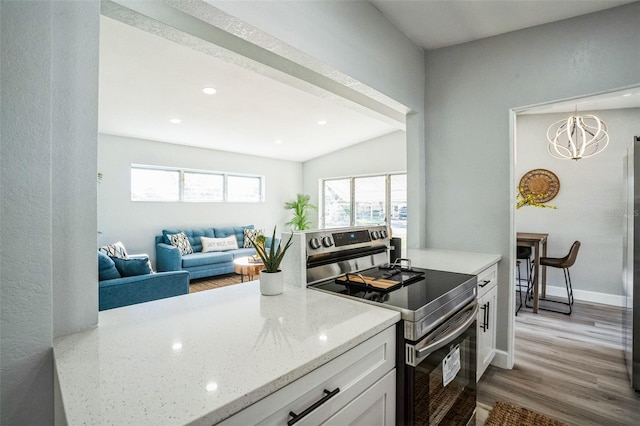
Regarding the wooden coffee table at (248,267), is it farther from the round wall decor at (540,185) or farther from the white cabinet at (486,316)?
the round wall decor at (540,185)

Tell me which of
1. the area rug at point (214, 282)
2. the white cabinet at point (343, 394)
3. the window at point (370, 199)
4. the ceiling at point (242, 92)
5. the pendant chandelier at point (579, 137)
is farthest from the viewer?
the window at point (370, 199)

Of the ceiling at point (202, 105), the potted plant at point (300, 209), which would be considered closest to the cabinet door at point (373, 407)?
the ceiling at point (202, 105)

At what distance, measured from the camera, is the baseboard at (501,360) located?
2.42m

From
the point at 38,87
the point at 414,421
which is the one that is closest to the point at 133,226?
the point at 38,87

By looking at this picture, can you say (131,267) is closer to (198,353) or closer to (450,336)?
(198,353)

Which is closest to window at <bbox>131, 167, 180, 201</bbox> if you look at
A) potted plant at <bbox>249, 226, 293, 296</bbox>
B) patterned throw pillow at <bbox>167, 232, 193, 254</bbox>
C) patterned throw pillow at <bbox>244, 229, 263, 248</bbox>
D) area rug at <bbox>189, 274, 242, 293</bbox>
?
patterned throw pillow at <bbox>167, 232, 193, 254</bbox>

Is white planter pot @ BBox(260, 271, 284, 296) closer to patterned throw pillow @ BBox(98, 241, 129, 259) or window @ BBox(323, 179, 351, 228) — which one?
patterned throw pillow @ BBox(98, 241, 129, 259)

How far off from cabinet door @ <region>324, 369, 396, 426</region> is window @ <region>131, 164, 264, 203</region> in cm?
555

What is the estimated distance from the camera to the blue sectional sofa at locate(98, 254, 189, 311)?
249 centimetres

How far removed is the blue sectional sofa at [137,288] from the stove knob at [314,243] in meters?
1.83

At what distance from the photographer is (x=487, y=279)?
2213 millimetres

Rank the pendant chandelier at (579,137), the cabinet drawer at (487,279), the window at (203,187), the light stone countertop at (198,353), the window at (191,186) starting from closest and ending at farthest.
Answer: the light stone countertop at (198,353) < the cabinet drawer at (487,279) < the pendant chandelier at (579,137) < the window at (191,186) < the window at (203,187)

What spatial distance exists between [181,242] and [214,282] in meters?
0.91

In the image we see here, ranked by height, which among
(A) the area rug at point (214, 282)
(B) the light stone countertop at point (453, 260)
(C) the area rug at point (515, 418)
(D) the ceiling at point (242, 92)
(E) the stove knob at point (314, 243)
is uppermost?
(D) the ceiling at point (242, 92)
